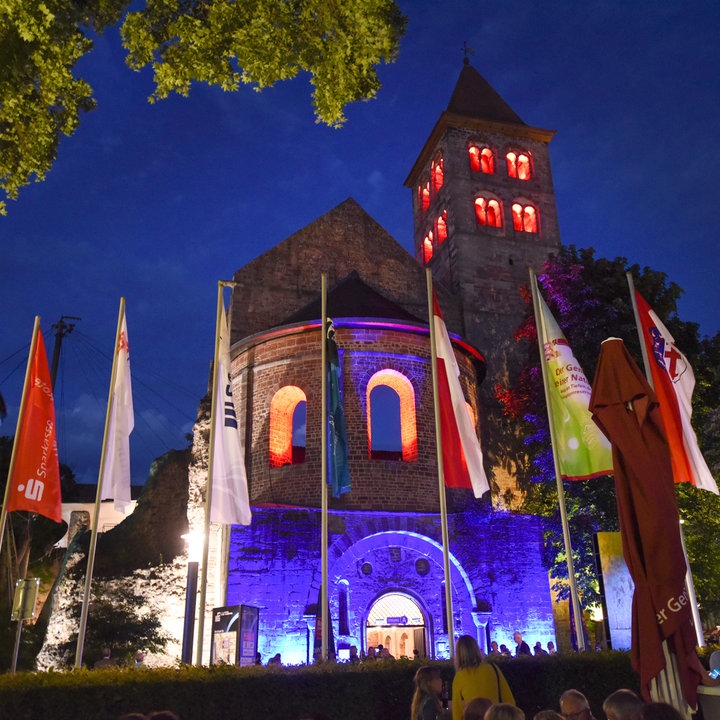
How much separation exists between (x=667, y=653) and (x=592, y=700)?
4045 millimetres

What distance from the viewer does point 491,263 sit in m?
31.3

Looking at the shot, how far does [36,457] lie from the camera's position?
36.8 feet

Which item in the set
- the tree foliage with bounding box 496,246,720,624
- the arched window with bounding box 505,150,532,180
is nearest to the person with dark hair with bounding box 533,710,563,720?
the tree foliage with bounding box 496,246,720,624

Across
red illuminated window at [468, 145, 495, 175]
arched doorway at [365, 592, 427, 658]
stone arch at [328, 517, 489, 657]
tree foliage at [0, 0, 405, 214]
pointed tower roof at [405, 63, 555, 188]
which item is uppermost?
pointed tower roof at [405, 63, 555, 188]

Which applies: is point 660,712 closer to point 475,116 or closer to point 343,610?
point 343,610

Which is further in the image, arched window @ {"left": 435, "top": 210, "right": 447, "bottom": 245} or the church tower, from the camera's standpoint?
arched window @ {"left": 435, "top": 210, "right": 447, "bottom": 245}

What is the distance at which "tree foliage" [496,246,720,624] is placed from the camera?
19531mm

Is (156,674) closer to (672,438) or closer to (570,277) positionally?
(672,438)

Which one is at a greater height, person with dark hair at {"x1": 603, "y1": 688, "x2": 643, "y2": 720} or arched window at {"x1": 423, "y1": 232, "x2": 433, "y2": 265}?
arched window at {"x1": 423, "y1": 232, "x2": 433, "y2": 265}

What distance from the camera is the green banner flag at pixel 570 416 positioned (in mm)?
11484

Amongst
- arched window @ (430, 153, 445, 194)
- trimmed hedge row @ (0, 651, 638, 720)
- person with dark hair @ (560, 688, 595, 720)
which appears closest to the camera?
person with dark hair @ (560, 688, 595, 720)

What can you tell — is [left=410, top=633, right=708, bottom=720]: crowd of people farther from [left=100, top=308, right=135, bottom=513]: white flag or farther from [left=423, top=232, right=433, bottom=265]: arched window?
[left=423, top=232, right=433, bottom=265]: arched window

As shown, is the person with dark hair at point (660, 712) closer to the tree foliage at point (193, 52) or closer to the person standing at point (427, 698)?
the person standing at point (427, 698)

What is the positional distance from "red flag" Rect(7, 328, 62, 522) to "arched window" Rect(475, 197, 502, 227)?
82.0 ft
